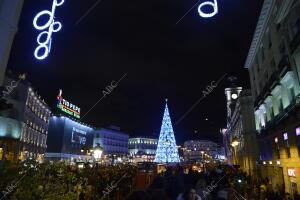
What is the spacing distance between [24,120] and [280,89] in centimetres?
4328

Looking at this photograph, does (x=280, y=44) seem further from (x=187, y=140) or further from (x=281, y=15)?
(x=187, y=140)

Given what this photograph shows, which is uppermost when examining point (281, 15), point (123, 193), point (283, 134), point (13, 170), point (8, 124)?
point (281, 15)

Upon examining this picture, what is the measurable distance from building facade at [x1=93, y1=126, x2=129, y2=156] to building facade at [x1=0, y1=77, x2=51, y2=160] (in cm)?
4736

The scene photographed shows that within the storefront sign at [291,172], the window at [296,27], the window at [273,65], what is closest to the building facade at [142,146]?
the window at [273,65]

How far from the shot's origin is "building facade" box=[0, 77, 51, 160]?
4084 cm

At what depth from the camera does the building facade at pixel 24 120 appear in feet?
134

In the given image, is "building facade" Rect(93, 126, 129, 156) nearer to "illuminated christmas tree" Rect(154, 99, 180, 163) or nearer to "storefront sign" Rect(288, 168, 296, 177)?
"illuminated christmas tree" Rect(154, 99, 180, 163)

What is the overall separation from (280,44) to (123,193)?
18348 mm

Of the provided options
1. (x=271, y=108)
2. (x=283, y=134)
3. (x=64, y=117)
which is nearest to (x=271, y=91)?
(x=271, y=108)

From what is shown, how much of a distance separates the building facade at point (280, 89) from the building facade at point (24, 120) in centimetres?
2941

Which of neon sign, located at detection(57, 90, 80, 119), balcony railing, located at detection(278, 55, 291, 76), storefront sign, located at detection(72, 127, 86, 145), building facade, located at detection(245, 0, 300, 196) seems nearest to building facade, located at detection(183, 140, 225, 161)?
storefront sign, located at detection(72, 127, 86, 145)

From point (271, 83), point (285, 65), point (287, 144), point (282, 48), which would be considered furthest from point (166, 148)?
point (285, 65)

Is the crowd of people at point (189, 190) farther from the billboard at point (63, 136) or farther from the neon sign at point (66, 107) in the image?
the neon sign at point (66, 107)

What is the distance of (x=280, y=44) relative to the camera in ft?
76.0
